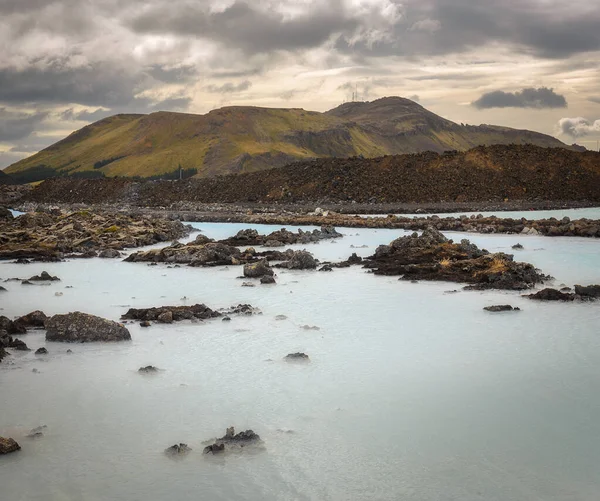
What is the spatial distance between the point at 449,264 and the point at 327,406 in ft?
36.7

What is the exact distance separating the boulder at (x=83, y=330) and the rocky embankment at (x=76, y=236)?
40.3 feet

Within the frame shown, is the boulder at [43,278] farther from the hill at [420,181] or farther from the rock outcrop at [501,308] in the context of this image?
the hill at [420,181]

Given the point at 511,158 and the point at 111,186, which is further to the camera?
the point at 111,186

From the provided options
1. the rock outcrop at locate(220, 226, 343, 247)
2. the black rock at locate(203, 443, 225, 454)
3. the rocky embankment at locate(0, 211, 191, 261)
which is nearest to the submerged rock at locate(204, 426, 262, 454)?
the black rock at locate(203, 443, 225, 454)

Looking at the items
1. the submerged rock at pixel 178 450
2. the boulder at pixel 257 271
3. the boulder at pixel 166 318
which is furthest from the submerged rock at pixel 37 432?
the boulder at pixel 257 271

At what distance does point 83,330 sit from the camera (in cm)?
1015

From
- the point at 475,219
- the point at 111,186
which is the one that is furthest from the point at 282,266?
the point at 111,186

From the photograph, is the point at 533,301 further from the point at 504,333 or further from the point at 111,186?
the point at 111,186

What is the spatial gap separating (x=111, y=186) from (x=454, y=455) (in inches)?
2737

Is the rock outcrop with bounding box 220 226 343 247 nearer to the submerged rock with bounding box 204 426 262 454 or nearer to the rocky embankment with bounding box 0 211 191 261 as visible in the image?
the rocky embankment with bounding box 0 211 191 261

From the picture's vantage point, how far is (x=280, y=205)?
174 feet

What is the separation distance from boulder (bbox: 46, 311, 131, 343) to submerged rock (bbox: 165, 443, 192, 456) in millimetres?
4438

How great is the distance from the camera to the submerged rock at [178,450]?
19.9ft

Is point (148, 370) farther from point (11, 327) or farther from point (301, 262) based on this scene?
point (301, 262)
